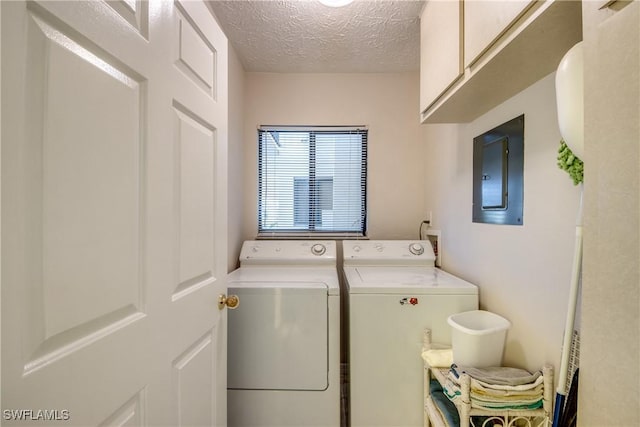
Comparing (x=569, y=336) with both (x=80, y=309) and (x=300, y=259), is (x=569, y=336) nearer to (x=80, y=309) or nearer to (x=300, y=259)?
(x=80, y=309)

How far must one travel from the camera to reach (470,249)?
1.74 meters

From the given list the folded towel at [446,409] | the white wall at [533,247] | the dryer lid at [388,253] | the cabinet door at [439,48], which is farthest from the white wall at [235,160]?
the white wall at [533,247]

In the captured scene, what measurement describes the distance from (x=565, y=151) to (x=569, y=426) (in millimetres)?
782

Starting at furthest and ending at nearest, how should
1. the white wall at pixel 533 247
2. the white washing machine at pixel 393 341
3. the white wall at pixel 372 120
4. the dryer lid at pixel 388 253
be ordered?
1. the white wall at pixel 372 120
2. the dryer lid at pixel 388 253
3. the white washing machine at pixel 393 341
4. the white wall at pixel 533 247

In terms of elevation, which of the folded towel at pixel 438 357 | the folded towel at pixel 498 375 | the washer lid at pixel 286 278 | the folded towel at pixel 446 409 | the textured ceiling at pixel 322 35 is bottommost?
the folded towel at pixel 446 409

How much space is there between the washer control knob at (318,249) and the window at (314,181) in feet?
0.89

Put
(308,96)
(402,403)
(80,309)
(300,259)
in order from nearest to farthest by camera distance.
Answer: (80,309) → (402,403) → (300,259) → (308,96)

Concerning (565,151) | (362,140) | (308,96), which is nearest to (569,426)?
(565,151)

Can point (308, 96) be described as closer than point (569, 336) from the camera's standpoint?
No

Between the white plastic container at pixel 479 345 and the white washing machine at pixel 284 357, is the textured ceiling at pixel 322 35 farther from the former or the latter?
the white plastic container at pixel 479 345

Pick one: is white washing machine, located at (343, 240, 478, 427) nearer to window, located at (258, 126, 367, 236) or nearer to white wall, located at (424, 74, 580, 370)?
white wall, located at (424, 74, 580, 370)

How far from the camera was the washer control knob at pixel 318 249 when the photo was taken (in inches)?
88.8

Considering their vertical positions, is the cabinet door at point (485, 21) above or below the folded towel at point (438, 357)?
above

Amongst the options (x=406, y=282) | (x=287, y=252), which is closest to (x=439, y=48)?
(x=406, y=282)
